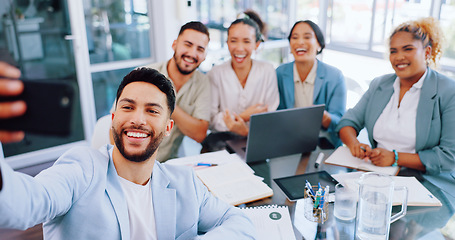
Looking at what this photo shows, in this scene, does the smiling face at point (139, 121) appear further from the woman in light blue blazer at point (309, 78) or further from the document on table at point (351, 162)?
the woman in light blue blazer at point (309, 78)

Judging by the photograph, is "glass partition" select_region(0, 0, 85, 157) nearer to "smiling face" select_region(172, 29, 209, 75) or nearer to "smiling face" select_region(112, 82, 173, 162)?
"smiling face" select_region(172, 29, 209, 75)

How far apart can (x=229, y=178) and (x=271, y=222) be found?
325mm

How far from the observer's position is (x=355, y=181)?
58.3 inches

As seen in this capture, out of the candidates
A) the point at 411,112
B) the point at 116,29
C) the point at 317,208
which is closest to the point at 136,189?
the point at 317,208

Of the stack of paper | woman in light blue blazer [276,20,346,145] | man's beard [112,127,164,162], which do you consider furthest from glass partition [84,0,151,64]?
man's beard [112,127,164,162]

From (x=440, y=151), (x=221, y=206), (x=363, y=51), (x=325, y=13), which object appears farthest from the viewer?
(x=325, y=13)

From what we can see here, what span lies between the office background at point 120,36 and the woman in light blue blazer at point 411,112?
0.79m

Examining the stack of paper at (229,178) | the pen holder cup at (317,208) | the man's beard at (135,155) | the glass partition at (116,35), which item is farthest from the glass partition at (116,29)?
the pen holder cup at (317,208)

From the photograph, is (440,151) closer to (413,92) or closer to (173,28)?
(413,92)

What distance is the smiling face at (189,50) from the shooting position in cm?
212

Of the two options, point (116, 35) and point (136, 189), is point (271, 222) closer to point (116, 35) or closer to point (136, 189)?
point (136, 189)

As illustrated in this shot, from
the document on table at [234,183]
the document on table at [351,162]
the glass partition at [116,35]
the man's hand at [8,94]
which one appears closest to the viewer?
the man's hand at [8,94]

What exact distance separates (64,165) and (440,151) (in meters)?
1.54

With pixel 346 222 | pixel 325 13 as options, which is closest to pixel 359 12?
pixel 325 13
